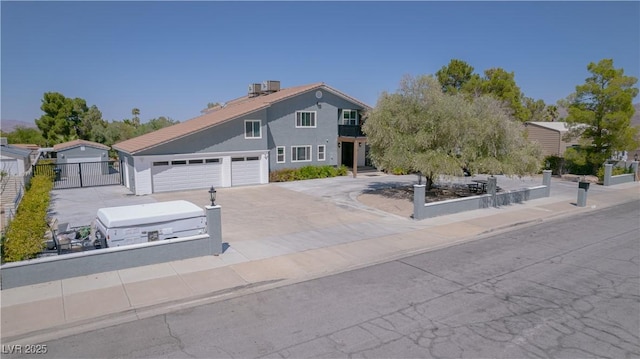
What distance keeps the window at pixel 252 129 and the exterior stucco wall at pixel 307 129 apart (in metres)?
1.66

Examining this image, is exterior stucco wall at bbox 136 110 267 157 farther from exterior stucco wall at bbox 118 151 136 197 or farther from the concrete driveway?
the concrete driveway

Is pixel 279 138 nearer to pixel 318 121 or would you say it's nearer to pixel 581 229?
pixel 318 121

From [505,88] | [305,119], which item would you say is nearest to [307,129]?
[305,119]

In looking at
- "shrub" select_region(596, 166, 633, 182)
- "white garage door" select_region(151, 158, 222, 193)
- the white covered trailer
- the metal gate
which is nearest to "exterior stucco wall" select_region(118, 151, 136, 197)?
"white garage door" select_region(151, 158, 222, 193)

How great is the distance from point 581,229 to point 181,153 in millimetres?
20080

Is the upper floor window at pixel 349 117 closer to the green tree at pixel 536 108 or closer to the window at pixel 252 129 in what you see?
the window at pixel 252 129

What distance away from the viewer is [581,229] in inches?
616

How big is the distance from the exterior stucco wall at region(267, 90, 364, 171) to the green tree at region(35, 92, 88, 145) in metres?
33.9

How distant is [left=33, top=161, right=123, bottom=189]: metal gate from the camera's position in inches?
1047

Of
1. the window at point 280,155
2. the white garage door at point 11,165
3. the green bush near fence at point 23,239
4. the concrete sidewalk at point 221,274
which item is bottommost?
the concrete sidewalk at point 221,274

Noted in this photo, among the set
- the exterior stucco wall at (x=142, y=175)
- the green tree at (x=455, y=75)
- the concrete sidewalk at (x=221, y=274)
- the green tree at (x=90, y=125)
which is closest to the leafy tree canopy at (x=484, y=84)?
the green tree at (x=455, y=75)

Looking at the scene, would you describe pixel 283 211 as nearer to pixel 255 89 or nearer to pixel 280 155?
pixel 280 155

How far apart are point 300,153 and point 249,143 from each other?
480 centimetres

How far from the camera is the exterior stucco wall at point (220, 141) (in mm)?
23188
